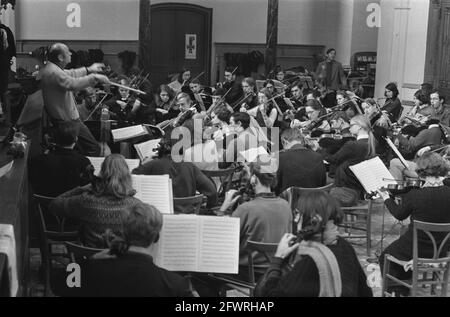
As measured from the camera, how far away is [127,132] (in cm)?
774

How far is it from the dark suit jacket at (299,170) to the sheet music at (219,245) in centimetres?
238

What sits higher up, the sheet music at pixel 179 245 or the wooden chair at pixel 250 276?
the sheet music at pixel 179 245

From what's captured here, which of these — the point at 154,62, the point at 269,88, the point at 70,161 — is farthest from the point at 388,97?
the point at 154,62

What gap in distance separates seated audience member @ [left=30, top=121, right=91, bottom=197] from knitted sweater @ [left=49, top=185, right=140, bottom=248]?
2.83 ft

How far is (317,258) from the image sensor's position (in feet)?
A: 11.0

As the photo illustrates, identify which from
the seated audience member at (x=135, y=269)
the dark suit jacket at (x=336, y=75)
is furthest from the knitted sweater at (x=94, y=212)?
the dark suit jacket at (x=336, y=75)

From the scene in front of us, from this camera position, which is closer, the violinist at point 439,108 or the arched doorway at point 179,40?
the violinist at point 439,108

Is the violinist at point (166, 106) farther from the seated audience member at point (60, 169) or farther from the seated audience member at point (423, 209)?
the seated audience member at point (423, 209)

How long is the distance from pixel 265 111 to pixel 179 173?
15.1 ft

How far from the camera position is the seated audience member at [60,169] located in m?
5.61

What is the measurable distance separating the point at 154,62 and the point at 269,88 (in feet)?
19.7

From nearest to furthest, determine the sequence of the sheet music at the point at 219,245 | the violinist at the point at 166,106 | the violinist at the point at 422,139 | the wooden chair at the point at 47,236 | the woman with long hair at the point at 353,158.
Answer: the sheet music at the point at 219,245, the wooden chair at the point at 47,236, the woman with long hair at the point at 353,158, the violinist at the point at 422,139, the violinist at the point at 166,106

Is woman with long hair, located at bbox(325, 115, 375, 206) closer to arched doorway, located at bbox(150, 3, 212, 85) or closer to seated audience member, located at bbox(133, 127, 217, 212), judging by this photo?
seated audience member, located at bbox(133, 127, 217, 212)
